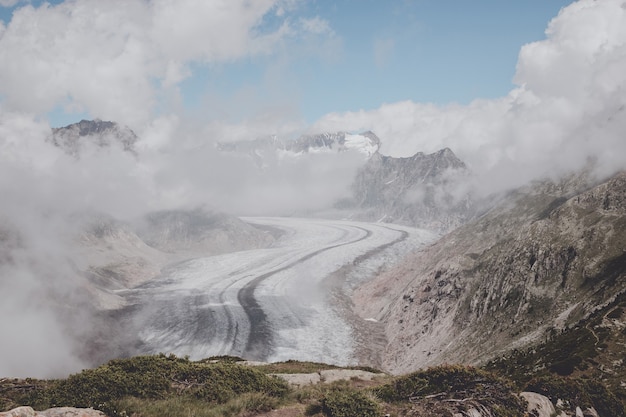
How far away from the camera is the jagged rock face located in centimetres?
5297

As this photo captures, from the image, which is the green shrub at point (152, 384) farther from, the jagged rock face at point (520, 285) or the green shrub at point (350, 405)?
the jagged rock face at point (520, 285)

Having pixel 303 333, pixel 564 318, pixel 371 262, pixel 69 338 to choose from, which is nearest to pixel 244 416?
pixel 564 318

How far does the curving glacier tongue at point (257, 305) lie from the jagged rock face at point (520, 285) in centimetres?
1563

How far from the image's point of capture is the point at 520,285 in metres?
64.2

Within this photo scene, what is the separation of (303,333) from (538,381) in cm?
8018

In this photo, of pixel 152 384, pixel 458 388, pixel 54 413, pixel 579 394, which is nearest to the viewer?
pixel 54 413

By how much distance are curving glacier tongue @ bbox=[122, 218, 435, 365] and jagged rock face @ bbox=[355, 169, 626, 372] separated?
51.3 ft

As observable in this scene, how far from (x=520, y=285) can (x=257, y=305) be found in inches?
2923

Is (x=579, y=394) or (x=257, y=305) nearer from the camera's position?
(x=579, y=394)

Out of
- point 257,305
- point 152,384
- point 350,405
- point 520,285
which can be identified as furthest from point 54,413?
point 257,305

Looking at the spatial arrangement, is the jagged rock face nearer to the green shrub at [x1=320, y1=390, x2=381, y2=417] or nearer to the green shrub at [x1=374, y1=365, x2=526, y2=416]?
the green shrub at [x1=374, y1=365, x2=526, y2=416]

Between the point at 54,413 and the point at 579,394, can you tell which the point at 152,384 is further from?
the point at 579,394

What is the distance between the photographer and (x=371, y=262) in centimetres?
16962

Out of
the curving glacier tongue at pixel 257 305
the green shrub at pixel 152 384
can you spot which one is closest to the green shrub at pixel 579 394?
the green shrub at pixel 152 384
